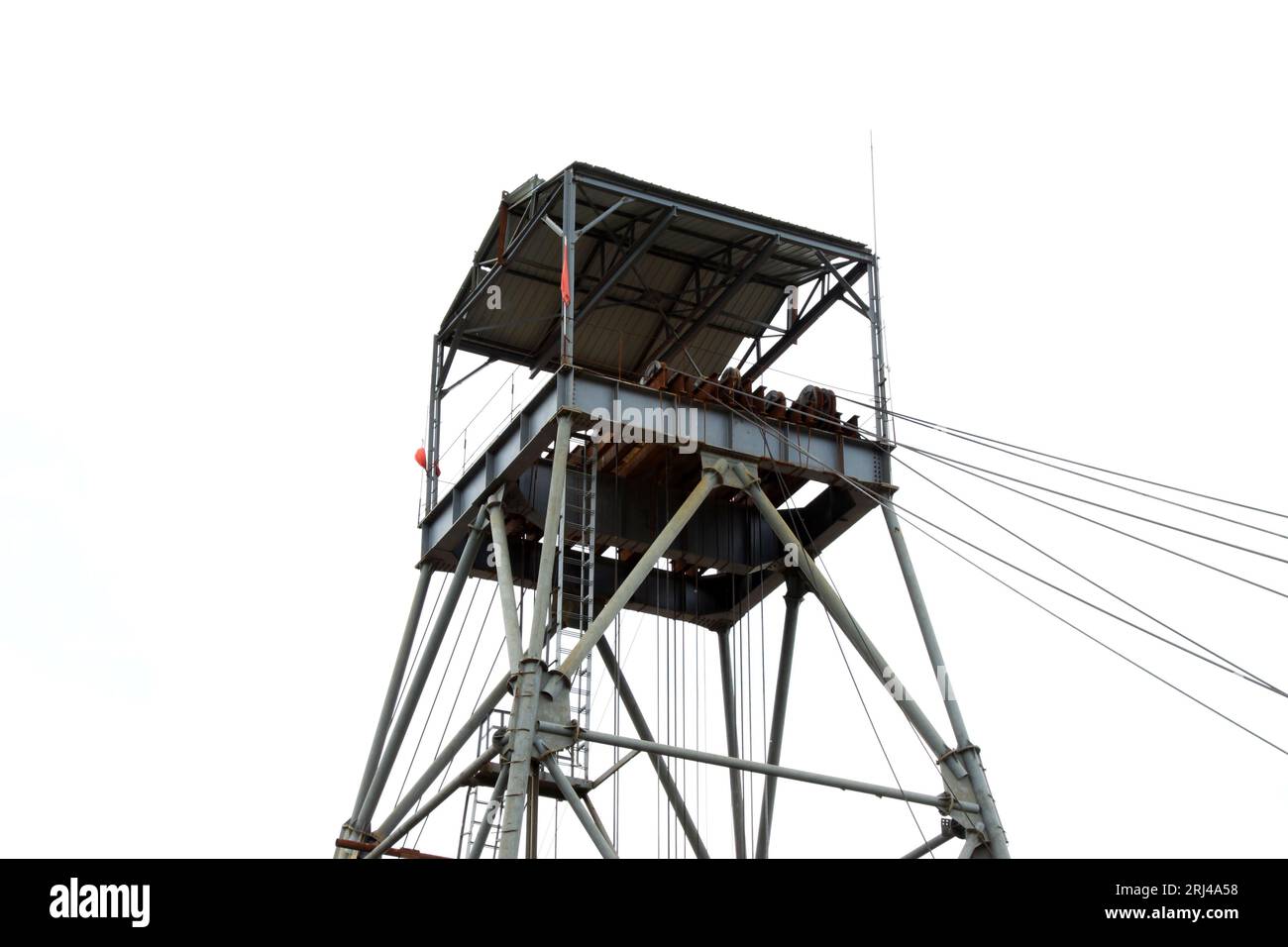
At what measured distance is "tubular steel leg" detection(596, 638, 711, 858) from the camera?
32.6 metres

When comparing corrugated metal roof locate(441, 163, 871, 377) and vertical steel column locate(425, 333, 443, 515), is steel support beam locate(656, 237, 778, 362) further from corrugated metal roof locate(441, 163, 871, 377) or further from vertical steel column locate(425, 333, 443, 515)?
vertical steel column locate(425, 333, 443, 515)

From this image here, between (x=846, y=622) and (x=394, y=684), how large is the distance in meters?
8.26

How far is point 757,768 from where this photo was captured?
87.7 feet

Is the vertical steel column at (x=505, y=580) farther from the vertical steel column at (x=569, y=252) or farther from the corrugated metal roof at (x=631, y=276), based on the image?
the corrugated metal roof at (x=631, y=276)

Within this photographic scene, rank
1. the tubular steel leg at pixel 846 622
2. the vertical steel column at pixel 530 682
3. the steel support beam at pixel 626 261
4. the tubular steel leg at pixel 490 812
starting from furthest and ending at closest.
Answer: the steel support beam at pixel 626 261, the tubular steel leg at pixel 846 622, the tubular steel leg at pixel 490 812, the vertical steel column at pixel 530 682

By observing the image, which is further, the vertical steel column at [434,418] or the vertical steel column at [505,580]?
the vertical steel column at [434,418]

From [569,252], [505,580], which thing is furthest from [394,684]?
[569,252]

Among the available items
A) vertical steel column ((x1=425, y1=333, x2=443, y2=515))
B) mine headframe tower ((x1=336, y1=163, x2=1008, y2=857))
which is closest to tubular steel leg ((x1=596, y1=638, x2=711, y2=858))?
mine headframe tower ((x1=336, y1=163, x2=1008, y2=857))

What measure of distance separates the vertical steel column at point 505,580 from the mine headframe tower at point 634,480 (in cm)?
4

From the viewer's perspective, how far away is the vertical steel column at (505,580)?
2736cm

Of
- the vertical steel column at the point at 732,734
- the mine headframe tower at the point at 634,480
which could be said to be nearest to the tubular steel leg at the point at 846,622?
the mine headframe tower at the point at 634,480
